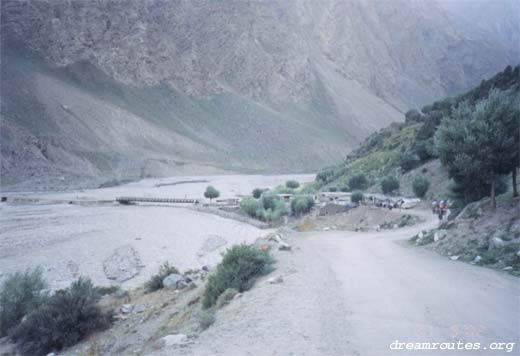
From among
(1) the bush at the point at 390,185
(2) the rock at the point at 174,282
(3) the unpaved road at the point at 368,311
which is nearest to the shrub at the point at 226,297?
(3) the unpaved road at the point at 368,311

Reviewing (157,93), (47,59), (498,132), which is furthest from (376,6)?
(498,132)

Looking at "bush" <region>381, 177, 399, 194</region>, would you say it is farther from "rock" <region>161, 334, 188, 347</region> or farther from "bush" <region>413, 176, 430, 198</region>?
"rock" <region>161, 334, 188, 347</region>

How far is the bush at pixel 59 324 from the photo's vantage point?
13.8 metres

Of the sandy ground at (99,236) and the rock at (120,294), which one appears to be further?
the sandy ground at (99,236)

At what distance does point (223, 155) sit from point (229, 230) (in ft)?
215

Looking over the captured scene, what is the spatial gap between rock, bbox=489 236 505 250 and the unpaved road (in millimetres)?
1121

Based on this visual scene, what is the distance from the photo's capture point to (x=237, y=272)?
13258 millimetres

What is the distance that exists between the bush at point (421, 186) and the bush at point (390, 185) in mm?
4342

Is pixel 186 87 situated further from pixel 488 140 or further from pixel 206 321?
pixel 206 321

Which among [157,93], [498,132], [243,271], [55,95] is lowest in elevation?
[243,271]

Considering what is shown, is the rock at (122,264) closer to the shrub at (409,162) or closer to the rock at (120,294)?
the rock at (120,294)

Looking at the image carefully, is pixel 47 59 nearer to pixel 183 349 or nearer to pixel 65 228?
pixel 65 228

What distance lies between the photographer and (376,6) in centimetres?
19025

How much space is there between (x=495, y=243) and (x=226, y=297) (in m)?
7.59
